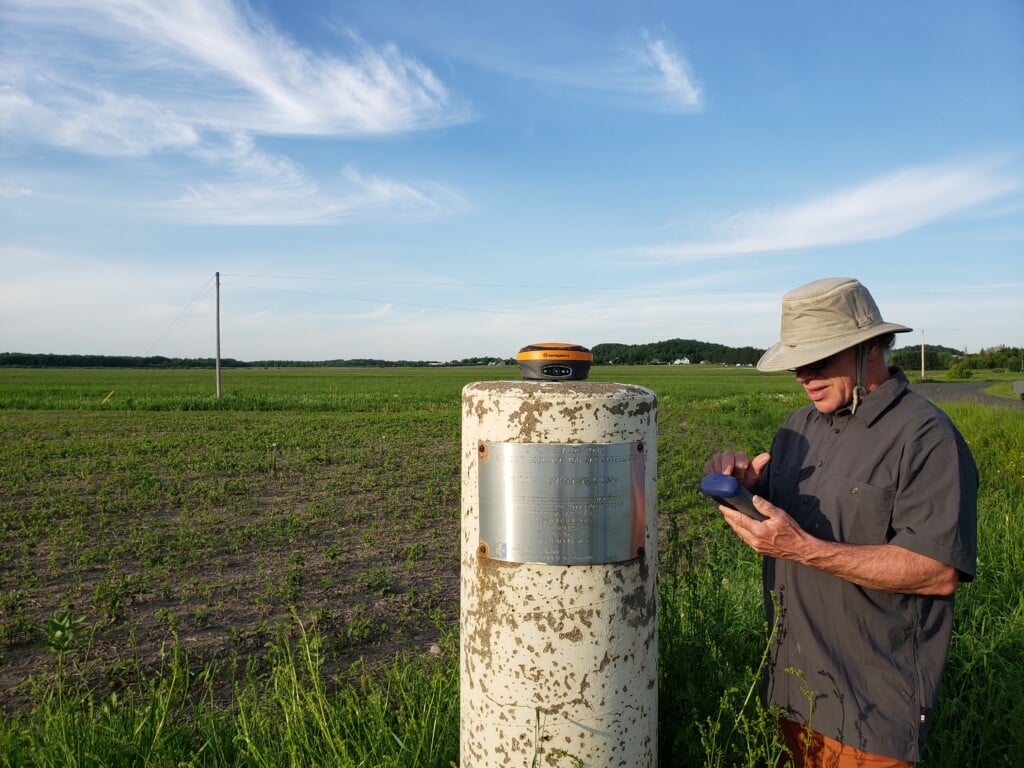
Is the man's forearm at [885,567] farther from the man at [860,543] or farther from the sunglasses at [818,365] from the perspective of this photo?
the sunglasses at [818,365]

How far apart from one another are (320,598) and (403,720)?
138 inches

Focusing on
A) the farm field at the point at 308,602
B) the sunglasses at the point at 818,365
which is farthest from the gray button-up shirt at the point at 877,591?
the farm field at the point at 308,602

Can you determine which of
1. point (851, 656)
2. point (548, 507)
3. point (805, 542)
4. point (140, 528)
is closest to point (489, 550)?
point (548, 507)

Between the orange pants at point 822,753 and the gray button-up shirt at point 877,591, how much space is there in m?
0.04

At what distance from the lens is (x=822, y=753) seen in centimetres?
223

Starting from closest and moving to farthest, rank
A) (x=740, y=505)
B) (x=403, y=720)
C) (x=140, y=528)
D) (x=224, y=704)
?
(x=740, y=505) → (x=403, y=720) → (x=224, y=704) → (x=140, y=528)

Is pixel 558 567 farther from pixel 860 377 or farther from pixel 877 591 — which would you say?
pixel 860 377

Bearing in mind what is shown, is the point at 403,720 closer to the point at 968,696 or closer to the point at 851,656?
the point at 851,656

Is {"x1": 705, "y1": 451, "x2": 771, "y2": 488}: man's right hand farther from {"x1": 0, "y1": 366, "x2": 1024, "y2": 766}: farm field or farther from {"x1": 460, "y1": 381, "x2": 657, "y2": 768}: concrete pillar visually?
{"x1": 0, "y1": 366, "x2": 1024, "y2": 766}: farm field

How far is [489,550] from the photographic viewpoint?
Answer: 2.06 meters

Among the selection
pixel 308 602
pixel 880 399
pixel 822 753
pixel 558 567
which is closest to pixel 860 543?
pixel 880 399

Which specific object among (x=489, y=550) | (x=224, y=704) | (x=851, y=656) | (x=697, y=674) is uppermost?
(x=489, y=550)

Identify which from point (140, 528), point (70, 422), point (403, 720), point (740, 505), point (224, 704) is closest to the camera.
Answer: point (740, 505)

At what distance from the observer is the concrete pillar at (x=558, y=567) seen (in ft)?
6.48
